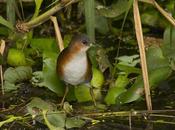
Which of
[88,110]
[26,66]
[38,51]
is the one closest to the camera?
[88,110]

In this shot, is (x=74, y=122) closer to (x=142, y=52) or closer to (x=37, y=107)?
(x=37, y=107)

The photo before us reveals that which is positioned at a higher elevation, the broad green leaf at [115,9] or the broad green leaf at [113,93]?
the broad green leaf at [115,9]

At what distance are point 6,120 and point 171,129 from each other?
1134 mm

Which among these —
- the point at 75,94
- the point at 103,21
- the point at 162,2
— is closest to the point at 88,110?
the point at 75,94

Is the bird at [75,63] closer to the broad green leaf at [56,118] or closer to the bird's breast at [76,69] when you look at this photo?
the bird's breast at [76,69]

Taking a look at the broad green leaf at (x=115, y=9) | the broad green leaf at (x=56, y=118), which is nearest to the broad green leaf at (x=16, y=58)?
the broad green leaf at (x=115, y=9)

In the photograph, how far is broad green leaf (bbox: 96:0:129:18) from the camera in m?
4.39

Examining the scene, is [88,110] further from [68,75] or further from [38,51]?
[38,51]

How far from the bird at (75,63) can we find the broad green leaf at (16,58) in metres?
0.70

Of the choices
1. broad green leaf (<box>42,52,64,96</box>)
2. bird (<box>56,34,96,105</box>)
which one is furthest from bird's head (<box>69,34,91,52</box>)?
broad green leaf (<box>42,52,64,96</box>)

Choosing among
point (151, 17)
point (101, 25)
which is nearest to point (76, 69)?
point (101, 25)

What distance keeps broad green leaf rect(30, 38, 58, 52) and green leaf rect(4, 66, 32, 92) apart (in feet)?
1.06

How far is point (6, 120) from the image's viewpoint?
3627 millimetres

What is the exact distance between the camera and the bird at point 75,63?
13.1ft
